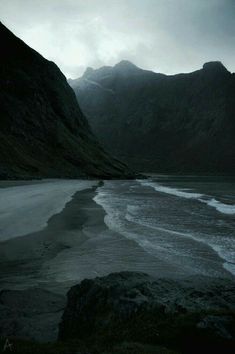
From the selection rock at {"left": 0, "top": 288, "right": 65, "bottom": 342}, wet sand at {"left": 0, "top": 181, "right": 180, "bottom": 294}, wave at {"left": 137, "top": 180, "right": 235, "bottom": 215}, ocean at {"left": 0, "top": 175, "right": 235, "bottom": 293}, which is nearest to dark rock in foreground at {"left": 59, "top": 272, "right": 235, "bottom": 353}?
rock at {"left": 0, "top": 288, "right": 65, "bottom": 342}

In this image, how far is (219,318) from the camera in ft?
17.3

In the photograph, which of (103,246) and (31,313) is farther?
(103,246)

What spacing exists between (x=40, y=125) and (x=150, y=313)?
102m

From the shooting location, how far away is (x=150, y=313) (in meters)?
5.78

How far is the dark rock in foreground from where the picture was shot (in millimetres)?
5094

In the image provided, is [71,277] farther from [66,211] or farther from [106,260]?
[66,211]

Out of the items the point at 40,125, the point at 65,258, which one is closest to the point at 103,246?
the point at 65,258

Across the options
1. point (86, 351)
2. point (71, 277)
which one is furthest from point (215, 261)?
point (86, 351)

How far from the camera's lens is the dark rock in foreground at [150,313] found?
5.09 meters

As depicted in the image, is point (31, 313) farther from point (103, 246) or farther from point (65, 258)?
point (103, 246)

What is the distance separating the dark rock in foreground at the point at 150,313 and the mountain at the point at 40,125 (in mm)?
69035

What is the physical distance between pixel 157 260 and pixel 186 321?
8.05 m

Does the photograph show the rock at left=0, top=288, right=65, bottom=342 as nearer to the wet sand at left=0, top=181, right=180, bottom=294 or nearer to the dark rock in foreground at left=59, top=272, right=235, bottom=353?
the dark rock in foreground at left=59, top=272, right=235, bottom=353

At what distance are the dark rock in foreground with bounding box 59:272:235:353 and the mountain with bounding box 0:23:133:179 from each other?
69035 mm
